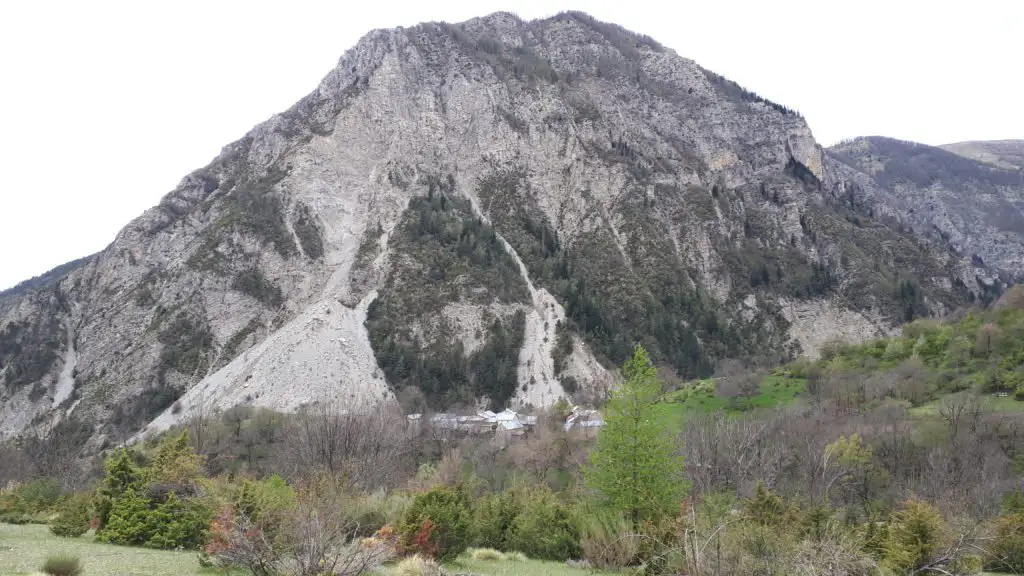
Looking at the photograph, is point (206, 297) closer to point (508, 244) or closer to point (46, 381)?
point (46, 381)

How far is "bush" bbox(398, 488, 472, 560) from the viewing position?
552 inches

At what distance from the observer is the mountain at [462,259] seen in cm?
7750

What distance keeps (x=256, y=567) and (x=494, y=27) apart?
15194 cm

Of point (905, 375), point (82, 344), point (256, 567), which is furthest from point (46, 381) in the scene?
point (905, 375)

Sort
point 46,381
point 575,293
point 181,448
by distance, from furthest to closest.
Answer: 1. point 575,293
2. point 46,381
3. point 181,448

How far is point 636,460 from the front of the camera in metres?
18.4

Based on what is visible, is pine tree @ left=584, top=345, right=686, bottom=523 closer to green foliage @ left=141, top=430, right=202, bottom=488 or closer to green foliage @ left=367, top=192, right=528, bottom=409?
green foliage @ left=141, top=430, right=202, bottom=488

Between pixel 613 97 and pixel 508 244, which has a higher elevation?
pixel 613 97

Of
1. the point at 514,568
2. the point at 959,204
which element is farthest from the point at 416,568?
the point at 959,204

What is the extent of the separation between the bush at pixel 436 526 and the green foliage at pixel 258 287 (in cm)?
7480

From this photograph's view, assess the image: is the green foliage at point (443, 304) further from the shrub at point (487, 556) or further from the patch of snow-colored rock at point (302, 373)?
the shrub at point (487, 556)

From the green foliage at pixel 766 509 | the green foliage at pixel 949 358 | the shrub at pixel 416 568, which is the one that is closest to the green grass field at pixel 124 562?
the shrub at pixel 416 568

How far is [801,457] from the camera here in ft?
124

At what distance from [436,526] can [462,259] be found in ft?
253
